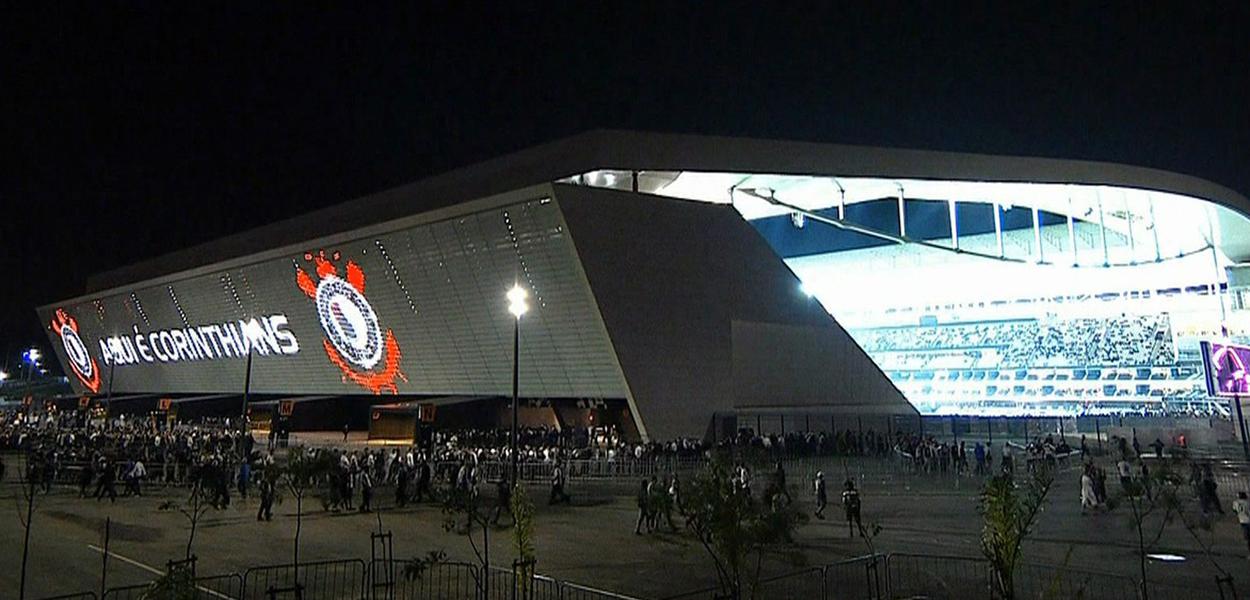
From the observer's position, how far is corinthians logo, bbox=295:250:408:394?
36.9 metres

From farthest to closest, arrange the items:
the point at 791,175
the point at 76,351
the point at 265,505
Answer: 1. the point at 76,351
2. the point at 791,175
3. the point at 265,505

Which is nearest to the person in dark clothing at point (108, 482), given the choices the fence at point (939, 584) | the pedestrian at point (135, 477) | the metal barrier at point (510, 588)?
the pedestrian at point (135, 477)

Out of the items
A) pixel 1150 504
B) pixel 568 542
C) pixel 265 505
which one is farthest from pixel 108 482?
pixel 1150 504

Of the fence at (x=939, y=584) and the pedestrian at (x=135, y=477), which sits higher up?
the pedestrian at (x=135, y=477)

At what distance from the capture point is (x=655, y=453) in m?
23.9

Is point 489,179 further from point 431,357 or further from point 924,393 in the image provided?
point 924,393

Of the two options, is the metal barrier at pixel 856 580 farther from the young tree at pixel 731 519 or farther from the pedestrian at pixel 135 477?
→ the pedestrian at pixel 135 477

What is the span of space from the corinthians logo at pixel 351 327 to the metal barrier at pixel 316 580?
1031 inches

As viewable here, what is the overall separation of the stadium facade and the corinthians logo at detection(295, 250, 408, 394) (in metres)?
0.15

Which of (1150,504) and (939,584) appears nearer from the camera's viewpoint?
→ (939,584)

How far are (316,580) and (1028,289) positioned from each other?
1897 inches

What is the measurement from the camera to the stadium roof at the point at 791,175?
2684cm

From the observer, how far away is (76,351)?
68625 mm

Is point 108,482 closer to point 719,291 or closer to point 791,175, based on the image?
point 719,291
